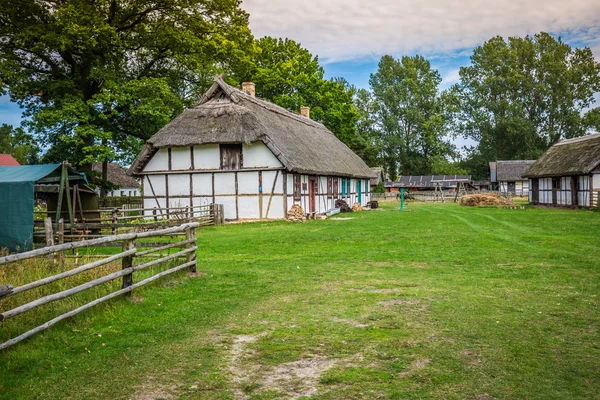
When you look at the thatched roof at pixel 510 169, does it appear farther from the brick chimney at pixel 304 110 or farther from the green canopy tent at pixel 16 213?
the green canopy tent at pixel 16 213

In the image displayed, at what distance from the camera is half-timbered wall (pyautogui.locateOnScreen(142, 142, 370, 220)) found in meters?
25.8

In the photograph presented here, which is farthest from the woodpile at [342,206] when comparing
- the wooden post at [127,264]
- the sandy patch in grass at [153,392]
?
the sandy patch in grass at [153,392]

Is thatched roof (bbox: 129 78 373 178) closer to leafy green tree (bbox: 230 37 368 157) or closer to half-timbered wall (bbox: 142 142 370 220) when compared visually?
half-timbered wall (bbox: 142 142 370 220)

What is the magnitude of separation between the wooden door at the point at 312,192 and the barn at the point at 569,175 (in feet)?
56.4

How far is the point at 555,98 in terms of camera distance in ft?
238

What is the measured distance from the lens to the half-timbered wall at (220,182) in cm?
2584

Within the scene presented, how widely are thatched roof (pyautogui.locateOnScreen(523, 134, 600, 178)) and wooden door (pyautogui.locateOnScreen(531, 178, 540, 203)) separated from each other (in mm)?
782

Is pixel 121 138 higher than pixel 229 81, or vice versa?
pixel 229 81

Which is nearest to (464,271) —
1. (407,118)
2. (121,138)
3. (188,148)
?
(188,148)

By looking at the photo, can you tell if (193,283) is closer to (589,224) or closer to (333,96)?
(589,224)

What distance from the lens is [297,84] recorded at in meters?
45.3

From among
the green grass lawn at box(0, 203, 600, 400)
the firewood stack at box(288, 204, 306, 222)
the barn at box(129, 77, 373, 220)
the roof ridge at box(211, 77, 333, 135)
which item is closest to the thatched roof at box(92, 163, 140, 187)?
the roof ridge at box(211, 77, 333, 135)

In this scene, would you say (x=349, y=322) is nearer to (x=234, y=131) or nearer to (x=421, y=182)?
(x=234, y=131)

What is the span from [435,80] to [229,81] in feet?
169
